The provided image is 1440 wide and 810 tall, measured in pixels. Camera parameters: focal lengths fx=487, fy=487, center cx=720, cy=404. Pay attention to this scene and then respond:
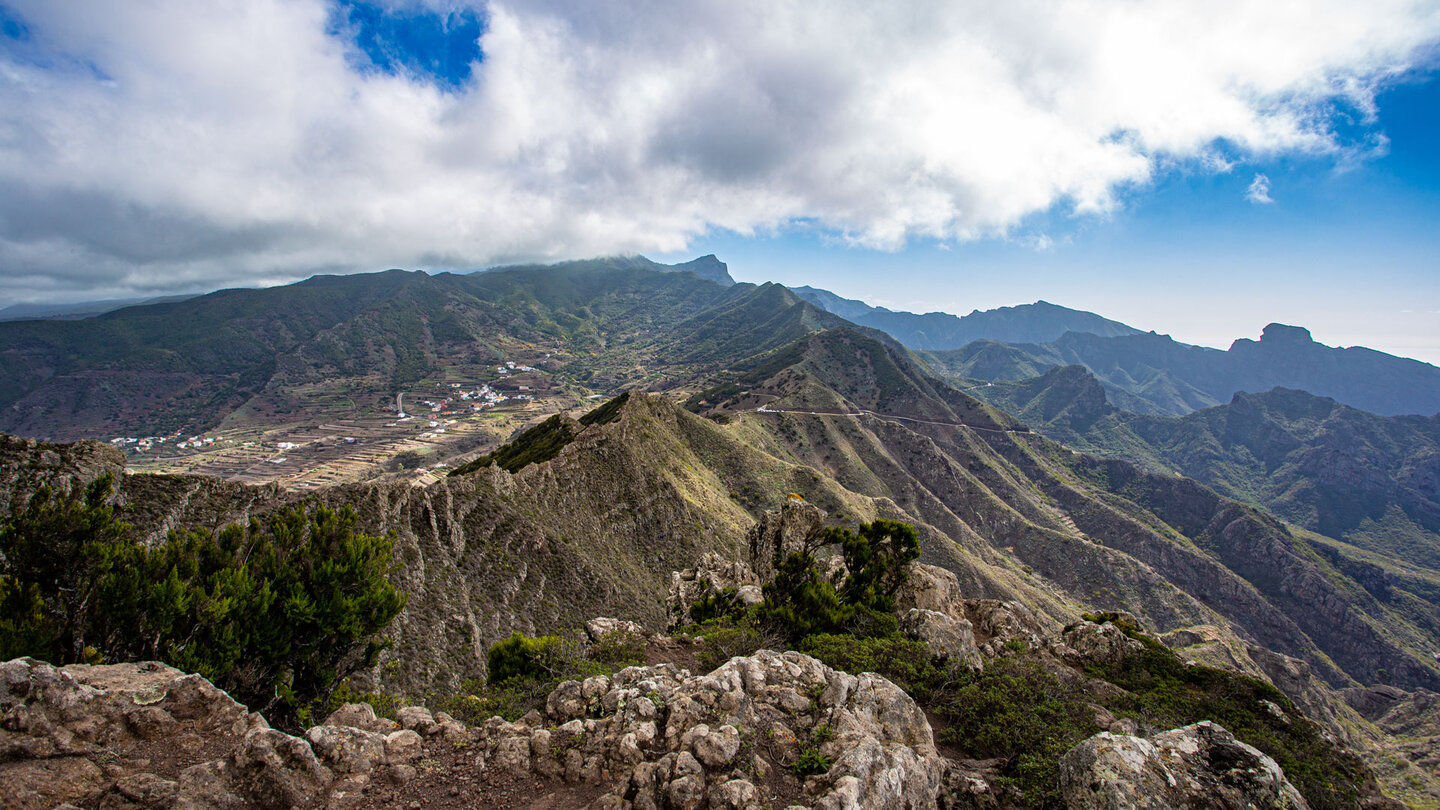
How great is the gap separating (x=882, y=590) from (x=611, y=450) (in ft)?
129

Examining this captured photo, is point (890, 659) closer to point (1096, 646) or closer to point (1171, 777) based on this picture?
point (1171, 777)

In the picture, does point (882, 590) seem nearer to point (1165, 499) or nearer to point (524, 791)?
point (524, 791)

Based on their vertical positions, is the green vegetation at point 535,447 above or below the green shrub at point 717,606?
above

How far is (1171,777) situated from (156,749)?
2425 cm

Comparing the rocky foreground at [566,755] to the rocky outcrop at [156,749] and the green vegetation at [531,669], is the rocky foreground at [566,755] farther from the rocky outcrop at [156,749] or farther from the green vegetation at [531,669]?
the green vegetation at [531,669]

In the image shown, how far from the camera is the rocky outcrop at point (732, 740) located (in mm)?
12055

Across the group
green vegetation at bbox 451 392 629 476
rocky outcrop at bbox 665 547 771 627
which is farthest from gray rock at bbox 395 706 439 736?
green vegetation at bbox 451 392 629 476

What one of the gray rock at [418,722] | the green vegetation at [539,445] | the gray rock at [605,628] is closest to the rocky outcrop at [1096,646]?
the gray rock at [605,628]

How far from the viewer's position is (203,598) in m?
15.6

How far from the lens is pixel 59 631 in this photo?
45.2 feet

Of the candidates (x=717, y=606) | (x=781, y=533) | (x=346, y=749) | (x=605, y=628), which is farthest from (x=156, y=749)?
(x=781, y=533)

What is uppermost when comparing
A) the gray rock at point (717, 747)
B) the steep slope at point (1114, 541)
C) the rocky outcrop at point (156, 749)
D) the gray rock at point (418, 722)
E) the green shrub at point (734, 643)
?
the rocky outcrop at point (156, 749)

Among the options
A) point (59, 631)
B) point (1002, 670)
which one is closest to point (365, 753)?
point (59, 631)

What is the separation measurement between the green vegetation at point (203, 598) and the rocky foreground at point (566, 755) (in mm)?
3541
